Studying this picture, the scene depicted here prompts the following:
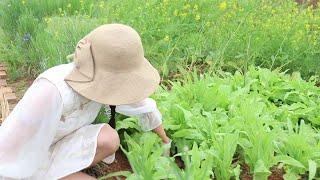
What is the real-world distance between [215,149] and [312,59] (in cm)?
199

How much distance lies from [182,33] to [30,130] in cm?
244

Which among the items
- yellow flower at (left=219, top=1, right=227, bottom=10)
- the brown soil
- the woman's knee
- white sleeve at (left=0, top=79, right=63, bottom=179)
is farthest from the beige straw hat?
yellow flower at (left=219, top=1, right=227, bottom=10)

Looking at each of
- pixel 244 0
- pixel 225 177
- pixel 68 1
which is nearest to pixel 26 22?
pixel 68 1

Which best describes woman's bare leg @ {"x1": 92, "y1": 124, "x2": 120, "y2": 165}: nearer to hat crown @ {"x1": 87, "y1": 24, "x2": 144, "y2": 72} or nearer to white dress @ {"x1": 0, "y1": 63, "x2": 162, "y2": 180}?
white dress @ {"x1": 0, "y1": 63, "x2": 162, "y2": 180}


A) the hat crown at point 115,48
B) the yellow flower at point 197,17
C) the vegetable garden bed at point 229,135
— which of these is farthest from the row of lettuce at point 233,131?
the yellow flower at point 197,17

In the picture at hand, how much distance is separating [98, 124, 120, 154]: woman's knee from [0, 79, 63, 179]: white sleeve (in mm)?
222

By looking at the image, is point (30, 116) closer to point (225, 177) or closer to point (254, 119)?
point (225, 177)

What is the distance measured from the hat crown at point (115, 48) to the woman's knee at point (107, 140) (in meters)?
0.34

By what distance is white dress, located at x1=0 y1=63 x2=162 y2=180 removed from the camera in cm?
255

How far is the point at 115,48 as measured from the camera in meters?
2.55

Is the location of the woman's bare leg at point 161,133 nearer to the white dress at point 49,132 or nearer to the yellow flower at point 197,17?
the white dress at point 49,132

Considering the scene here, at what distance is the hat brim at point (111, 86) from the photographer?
102 inches

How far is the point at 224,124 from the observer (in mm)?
3148

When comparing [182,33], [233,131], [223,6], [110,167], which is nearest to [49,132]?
[110,167]
